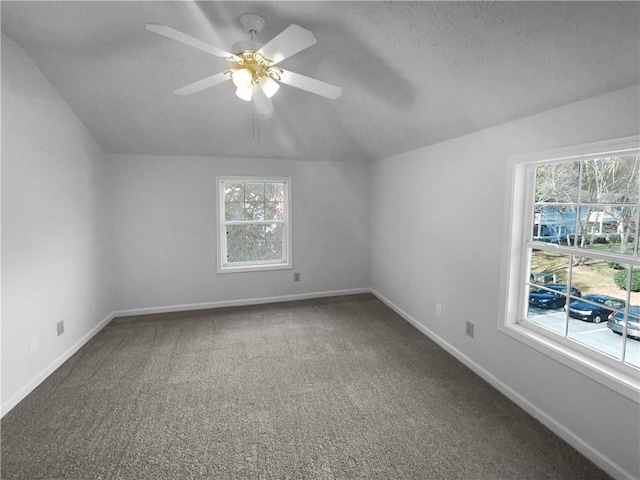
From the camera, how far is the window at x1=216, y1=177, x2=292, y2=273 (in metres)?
4.43

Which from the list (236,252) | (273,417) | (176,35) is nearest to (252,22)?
(176,35)

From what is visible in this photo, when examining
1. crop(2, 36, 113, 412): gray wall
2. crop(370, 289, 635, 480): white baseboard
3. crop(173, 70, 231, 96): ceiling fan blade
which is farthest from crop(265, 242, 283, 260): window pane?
crop(173, 70, 231, 96): ceiling fan blade

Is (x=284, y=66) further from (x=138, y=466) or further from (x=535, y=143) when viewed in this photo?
(x=138, y=466)

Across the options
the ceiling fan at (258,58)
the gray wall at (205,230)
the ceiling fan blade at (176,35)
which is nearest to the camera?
the ceiling fan blade at (176,35)

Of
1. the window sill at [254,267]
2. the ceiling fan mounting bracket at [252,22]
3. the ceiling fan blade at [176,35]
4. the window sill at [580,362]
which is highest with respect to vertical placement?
the ceiling fan mounting bracket at [252,22]

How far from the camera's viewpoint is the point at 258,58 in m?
1.80

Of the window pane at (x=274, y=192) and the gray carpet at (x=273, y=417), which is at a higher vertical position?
the window pane at (x=274, y=192)

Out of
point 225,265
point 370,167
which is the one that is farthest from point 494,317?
point 225,265

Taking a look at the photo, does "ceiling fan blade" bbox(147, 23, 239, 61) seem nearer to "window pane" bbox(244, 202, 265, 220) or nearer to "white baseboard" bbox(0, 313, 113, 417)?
"white baseboard" bbox(0, 313, 113, 417)

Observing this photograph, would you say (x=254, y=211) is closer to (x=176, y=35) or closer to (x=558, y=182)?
(x=176, y=35)

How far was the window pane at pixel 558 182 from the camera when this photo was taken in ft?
7.07

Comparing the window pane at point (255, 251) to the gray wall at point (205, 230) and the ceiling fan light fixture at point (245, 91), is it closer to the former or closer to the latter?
the gray wall at point (205, 230)

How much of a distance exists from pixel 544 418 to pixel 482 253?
1.21m

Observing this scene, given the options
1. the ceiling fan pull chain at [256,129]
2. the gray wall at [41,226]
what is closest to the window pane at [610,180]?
the ceiling fan pull chain at [256,129]
